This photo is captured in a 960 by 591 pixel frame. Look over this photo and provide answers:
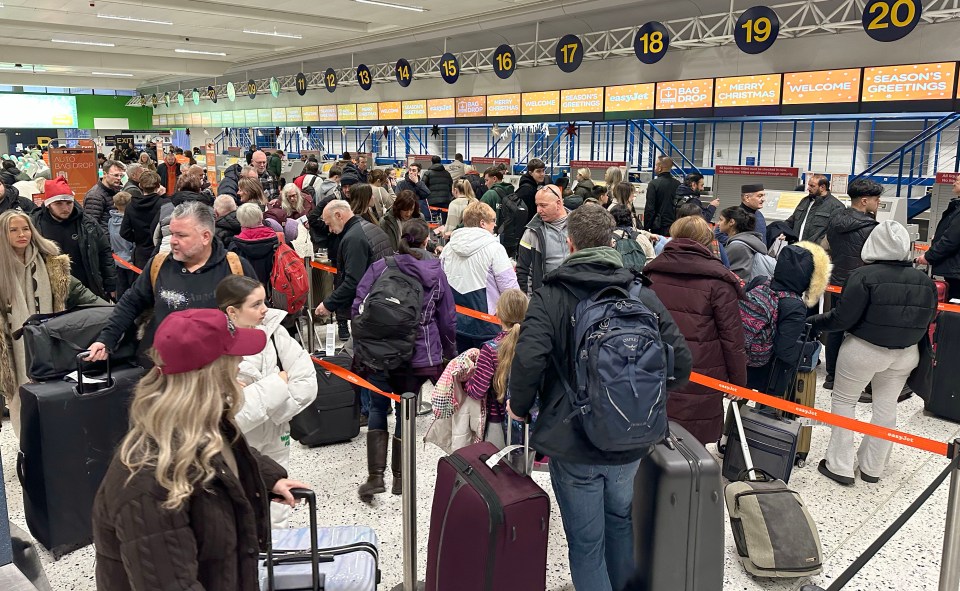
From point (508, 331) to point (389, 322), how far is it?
2.37 feet

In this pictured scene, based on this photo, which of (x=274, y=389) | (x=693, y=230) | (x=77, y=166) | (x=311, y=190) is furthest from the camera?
(x=77, y=166)

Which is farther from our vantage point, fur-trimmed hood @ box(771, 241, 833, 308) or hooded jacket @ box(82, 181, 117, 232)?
hooded jacket @ box(82, 181, 117, 232)

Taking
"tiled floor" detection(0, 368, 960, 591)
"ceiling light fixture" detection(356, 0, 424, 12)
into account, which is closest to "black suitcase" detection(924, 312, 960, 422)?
"tiled floor" detection(0, 368, 960, 591)

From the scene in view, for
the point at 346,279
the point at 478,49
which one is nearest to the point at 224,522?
the point at 346,279

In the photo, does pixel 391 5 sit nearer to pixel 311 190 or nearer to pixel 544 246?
pixel 311 190

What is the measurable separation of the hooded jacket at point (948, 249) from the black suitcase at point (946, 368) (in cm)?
78

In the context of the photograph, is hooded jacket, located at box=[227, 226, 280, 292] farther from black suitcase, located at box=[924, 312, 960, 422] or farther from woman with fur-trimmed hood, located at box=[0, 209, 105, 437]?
black suitcase, located at box=[924, 312, 960, 422]

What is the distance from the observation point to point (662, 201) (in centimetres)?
837

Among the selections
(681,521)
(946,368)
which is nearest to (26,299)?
(681,521)

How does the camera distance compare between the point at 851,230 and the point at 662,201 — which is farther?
the point at 662,201

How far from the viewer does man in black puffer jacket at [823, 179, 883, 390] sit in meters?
5.30

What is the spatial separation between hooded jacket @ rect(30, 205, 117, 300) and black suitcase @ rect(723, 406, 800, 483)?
4.32 meters

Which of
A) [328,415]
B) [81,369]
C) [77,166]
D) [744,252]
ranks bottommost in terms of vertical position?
[328,415]

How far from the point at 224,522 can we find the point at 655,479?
1555 mm
